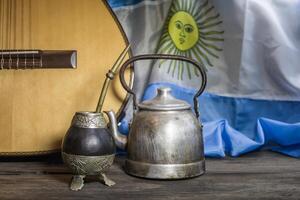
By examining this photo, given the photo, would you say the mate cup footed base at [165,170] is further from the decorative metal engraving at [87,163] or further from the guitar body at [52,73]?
the guitar body at [52,73]

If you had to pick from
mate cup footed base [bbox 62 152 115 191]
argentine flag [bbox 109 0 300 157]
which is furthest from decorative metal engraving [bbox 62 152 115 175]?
argentine flag [bbox 109 0 300 157]

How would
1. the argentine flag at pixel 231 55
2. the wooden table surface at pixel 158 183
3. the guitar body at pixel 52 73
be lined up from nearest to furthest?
1. the wooden table surface at pixel 158 183
2. the guitar body at pixel 52 73
3. the argentine flag at pixel 231 55

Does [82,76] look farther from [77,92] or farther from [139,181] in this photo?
[139,181]

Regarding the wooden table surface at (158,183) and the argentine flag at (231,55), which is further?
the argentine flag at (231,55)

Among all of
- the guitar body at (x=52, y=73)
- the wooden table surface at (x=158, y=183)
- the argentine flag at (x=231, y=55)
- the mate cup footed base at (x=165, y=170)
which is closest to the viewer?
the wooden table surface at (x=158, y=183)

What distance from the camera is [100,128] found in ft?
2.84

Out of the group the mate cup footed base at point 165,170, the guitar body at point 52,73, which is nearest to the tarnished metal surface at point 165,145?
the mate cup footed base at point 165,170

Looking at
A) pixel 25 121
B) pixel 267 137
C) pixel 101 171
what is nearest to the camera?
pixel 101 171

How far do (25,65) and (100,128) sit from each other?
0.30 metres

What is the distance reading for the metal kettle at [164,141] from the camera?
90 centimetres

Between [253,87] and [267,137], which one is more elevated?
[253,87]

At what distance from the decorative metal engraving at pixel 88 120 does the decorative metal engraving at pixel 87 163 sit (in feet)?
0.21

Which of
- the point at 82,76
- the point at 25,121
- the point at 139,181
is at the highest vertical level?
the point at 82,76

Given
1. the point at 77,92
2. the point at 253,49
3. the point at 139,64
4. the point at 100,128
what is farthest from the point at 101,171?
the point at 253,49
